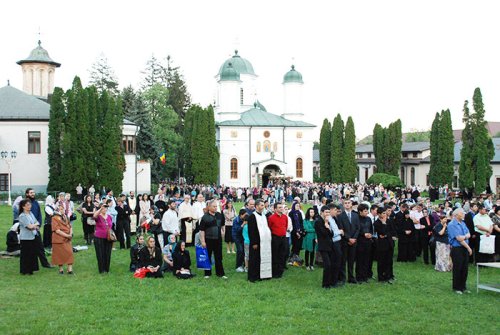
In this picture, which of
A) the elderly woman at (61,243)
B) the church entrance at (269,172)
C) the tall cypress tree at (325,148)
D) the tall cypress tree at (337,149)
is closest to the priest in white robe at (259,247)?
the elderly woman at (61,243)

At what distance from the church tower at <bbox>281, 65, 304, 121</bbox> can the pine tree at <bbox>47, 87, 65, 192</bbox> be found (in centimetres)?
3171

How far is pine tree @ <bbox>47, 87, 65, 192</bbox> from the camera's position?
35.9m

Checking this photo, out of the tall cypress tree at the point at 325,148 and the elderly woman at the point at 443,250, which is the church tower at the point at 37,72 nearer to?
the tall cypress tree at the point at 325,148

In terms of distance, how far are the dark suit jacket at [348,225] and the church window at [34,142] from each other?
3231cm

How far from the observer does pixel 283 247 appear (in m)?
12.1

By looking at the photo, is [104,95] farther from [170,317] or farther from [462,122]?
[170,317]

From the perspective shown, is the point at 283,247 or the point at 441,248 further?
the point at 441,248

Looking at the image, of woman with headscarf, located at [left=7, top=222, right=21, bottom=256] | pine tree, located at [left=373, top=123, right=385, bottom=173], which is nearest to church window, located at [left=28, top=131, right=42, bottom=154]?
woman with headscarf, located at [left=7, top=222, right=21, bottom=256]

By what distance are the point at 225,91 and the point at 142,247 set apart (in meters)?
51.1

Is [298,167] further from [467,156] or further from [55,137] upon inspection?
[55,137]

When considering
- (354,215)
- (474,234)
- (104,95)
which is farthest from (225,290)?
(104,95)

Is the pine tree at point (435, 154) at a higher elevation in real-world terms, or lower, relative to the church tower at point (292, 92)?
lower

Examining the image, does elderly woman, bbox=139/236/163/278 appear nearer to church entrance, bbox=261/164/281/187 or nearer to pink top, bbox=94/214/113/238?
pink top, bbox=94/214/113/238

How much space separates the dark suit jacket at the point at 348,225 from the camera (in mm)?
11109
